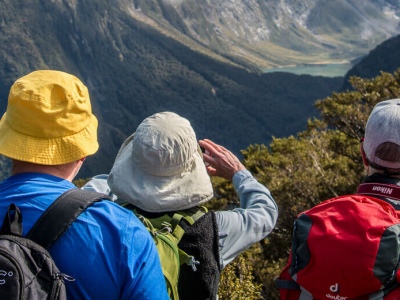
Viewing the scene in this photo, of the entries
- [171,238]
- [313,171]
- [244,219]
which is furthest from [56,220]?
[313,171]

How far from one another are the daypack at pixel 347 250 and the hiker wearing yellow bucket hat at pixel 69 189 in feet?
2.43

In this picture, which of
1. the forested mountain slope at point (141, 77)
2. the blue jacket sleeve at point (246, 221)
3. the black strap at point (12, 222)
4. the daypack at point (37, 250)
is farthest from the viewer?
the forested mountain slope at point (141, 77)

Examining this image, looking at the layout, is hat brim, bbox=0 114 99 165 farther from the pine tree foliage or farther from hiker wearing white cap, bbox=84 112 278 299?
the pine tree foliage

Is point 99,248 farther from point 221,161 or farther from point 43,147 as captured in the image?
point 221,161

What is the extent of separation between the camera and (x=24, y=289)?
1910mm

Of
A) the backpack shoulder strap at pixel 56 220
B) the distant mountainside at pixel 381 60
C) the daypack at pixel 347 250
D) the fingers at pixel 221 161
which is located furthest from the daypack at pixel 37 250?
the distant mountainside at pixel 381 60

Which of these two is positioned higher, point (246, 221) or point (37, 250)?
point (37, 250)

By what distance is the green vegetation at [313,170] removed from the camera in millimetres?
11219

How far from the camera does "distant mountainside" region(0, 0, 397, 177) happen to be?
143 meters

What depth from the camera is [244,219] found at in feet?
9.68

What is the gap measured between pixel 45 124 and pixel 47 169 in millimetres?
187

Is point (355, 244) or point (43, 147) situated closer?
point (43, 147)

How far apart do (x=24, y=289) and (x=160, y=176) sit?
3.23 ft

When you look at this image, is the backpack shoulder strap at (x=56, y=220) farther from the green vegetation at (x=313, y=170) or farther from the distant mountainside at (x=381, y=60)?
the distant mountainside at (x=381, y=60)
